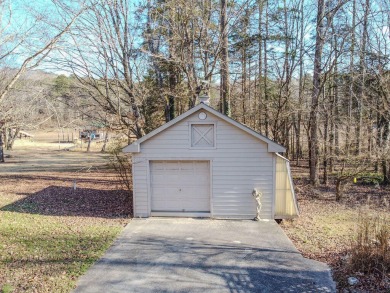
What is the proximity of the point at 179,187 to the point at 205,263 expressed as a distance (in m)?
3.80

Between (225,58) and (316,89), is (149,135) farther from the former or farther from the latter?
(316,89)

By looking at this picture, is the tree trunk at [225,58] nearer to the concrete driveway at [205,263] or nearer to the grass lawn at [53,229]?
Answer: the grass lawn at [53,229]

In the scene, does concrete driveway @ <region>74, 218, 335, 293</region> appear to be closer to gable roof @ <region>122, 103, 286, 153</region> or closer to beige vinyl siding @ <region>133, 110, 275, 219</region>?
beige vinyl siding @ <region>133, 110, 275, 219</region>

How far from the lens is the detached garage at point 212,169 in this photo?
31.8 ft

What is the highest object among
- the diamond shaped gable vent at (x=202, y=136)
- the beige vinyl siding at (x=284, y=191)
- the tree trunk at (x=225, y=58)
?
the tree trunk at (x=225, y=58)

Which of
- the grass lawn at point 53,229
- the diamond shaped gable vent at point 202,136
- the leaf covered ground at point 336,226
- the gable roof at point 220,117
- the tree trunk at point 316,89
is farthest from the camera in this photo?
the tree trunk at point 316,89

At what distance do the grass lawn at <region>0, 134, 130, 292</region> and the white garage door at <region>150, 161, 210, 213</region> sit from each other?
1.39 meters

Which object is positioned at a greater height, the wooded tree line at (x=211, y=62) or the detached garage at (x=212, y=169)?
the wooded tree line at (x=211, y=62)

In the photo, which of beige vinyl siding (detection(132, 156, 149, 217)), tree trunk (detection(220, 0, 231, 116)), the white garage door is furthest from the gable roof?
tree trunk (detection(220, 0, 231, 116))

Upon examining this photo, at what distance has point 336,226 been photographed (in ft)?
31.5

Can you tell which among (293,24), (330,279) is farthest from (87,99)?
(330,279)

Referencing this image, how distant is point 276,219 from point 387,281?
4.65 metres

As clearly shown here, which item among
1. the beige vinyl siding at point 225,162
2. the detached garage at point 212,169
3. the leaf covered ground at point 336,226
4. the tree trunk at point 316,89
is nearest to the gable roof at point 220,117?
the detached garage at point 212,169

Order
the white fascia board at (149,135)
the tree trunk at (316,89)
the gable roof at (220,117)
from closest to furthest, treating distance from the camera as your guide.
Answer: the gable roof at (220,117)
the white fascia board at (149,135)
the tree trunk at (316,89)
